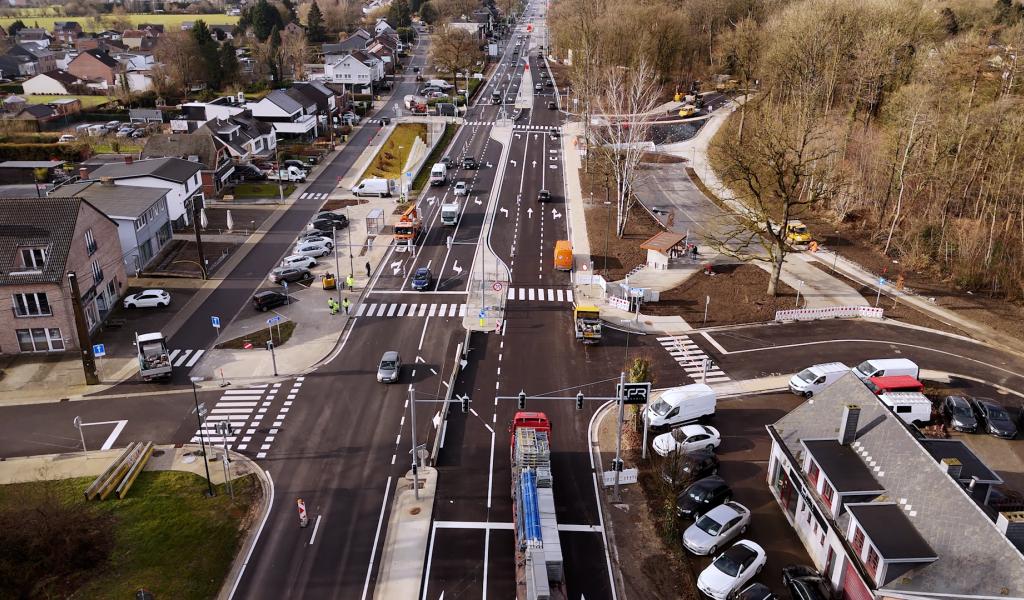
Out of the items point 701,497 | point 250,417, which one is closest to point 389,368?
point 250,417

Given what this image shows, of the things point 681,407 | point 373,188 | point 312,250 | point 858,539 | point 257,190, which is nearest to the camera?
point 858,539

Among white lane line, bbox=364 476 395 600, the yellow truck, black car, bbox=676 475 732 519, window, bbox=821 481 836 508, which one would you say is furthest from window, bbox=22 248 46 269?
window, bbox=821 481 836 508

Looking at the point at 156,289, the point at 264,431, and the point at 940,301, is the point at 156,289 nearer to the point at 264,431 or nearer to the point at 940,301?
the point at 264,431

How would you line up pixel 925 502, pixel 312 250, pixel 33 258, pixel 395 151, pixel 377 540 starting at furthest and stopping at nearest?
pixel 395 151 < pixel 312 250 < pixel 33 258 < pixel 377 540 < pixel 925 502

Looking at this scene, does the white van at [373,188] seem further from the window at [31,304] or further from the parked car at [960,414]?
the parked car at [960,414]

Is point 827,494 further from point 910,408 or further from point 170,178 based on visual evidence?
point 170,178

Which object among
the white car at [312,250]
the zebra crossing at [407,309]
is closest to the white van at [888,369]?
the zebra crossing at [407,309]
